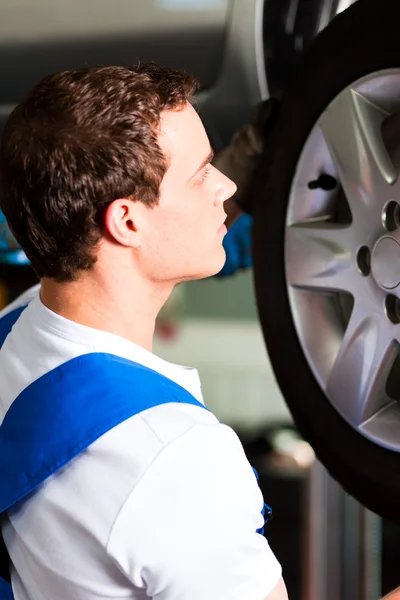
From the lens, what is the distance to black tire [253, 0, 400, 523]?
1.10 m

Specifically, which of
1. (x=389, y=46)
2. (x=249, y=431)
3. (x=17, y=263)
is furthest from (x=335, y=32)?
(x=249, y=431)

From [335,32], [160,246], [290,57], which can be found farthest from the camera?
[290,57]

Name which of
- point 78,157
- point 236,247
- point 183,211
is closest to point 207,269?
point 183,211

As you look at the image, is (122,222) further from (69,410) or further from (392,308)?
(392,308)

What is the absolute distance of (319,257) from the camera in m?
1.25

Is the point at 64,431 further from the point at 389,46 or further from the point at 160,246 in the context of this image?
the point at 389,46

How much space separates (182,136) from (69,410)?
1.14 feet

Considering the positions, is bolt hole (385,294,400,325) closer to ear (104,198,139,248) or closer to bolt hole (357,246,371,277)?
bolt hole (357,246,371,277)

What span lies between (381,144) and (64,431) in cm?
62

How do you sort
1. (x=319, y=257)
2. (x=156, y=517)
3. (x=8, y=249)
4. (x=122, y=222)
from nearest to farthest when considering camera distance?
1. (x=156, y=517)
2. (x=122, y=222)
3. (x=319, y=257)
4. (x=8, y=249)

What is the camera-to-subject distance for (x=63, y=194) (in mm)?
913

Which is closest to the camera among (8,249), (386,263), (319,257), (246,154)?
(386,263)

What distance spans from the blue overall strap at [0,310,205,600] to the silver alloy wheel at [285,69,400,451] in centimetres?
36

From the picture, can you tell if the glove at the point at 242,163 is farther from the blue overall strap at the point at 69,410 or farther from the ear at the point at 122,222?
the blue overall strap at the point at 69,410
